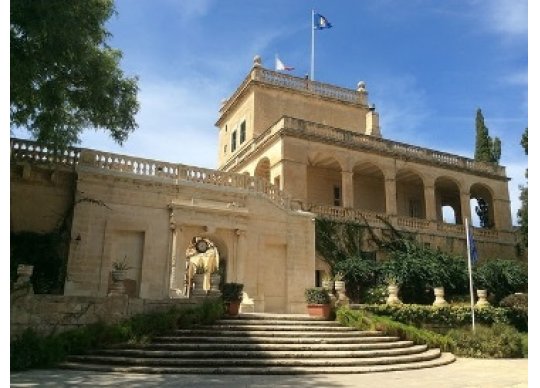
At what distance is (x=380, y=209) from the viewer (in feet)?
91.5

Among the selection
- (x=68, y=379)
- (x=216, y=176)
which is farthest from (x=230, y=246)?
(x=68, y=379)

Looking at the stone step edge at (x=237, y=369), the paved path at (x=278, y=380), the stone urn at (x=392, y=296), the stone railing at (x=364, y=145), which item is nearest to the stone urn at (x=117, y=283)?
the stone step edge at (x=237, y=369)

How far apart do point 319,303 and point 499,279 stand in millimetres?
11914

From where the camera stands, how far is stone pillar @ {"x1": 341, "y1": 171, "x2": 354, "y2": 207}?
23391 mm

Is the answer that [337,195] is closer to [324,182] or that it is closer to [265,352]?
[324,182]

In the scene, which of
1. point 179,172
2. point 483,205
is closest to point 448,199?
point 483,205

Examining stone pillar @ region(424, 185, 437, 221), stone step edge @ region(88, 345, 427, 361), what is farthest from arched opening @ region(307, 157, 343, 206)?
stone step edge @ region(88, 345, 427, 361)

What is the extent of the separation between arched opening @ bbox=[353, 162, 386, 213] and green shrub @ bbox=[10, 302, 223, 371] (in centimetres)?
1585

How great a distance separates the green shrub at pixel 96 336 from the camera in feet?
32.8

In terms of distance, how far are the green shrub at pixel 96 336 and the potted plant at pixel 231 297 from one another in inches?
35.3

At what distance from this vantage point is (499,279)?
22.6m

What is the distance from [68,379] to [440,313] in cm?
1338

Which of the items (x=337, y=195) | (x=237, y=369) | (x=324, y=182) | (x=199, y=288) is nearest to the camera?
(x=237, y=369)

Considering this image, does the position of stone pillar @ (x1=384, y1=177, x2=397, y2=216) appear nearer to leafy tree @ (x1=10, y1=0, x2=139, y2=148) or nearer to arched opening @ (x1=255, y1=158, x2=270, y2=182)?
arched opening @ (x1=255, y1=158, x2=270, y2=182)
